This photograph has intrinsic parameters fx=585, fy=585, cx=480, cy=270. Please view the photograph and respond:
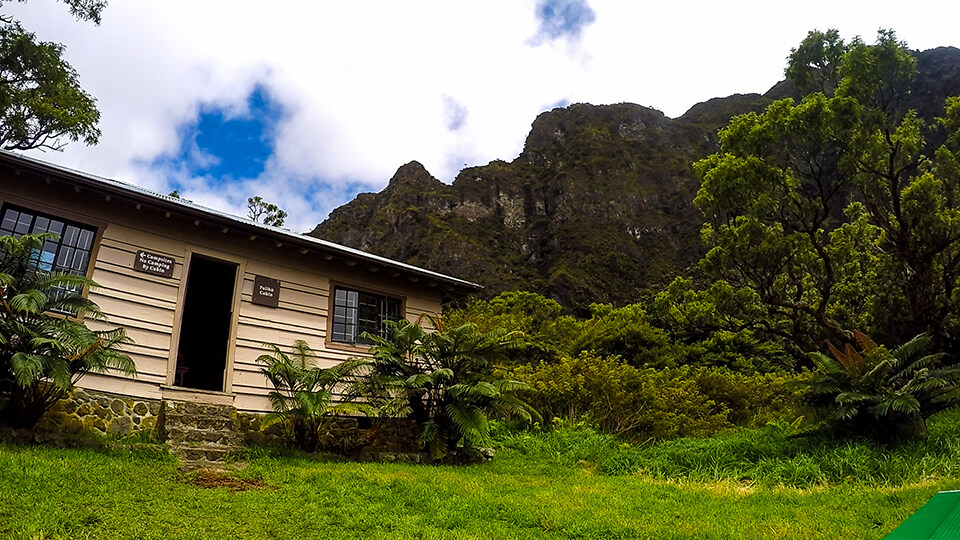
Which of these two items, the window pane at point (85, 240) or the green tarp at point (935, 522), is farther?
the window pane at point (85, 240)

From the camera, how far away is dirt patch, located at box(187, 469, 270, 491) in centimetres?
696

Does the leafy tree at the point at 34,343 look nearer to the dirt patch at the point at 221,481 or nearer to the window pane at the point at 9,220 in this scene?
the window pane at the point at 9,220

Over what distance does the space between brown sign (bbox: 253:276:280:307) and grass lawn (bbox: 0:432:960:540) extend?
12.0ft

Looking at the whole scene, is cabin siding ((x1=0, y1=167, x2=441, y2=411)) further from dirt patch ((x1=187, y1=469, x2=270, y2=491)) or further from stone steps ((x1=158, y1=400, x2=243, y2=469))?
dirt patch ((x1=187, y1=469, x2=270, y2=491))

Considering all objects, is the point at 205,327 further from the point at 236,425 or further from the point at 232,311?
the point at 236,425

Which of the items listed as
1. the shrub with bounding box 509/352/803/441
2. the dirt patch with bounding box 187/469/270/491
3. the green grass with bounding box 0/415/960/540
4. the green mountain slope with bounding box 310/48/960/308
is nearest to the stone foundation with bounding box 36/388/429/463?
the green grass with bounding box 0/415/960/540

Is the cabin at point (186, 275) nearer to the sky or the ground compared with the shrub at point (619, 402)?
nearer to the sky

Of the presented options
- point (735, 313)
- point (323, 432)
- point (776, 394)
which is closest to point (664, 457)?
point (323, 432)

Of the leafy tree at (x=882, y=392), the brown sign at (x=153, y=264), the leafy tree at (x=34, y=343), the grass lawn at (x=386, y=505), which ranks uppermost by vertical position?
the brown sign at (x=153, y=264)

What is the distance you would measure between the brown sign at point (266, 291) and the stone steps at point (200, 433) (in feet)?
6.67

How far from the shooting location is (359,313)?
12523mm

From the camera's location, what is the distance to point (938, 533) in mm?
1562

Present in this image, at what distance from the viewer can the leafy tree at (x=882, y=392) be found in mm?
8570

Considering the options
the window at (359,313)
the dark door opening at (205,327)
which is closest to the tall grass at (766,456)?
the window at (359,313)
